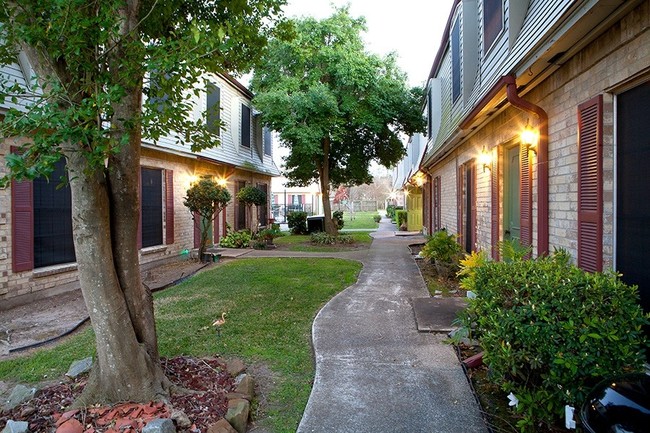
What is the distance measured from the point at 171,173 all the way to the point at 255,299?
5.89 m

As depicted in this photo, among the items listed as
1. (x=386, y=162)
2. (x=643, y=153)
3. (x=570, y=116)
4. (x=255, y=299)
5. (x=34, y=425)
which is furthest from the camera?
(x=386, y=162)

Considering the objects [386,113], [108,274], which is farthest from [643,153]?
[386,113]

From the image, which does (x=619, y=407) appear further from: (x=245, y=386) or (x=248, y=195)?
(x=248, y=195)

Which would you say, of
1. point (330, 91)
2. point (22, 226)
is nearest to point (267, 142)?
point (330, 91)

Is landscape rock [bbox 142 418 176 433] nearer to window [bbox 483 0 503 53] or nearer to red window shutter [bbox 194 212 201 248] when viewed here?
window [bbox 483 0 503 53]

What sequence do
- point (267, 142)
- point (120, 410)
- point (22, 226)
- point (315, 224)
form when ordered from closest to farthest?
1. point (120, 410)
2. point (22, 226)
3. point (267, 142)
4. point (315, 224)

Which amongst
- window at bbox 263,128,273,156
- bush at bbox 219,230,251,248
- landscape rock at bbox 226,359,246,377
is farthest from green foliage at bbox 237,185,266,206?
landscape rock at bbox 226,359,246,377

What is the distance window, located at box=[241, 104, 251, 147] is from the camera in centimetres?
1631

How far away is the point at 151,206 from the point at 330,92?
7126mm

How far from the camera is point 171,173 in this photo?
11.4 m

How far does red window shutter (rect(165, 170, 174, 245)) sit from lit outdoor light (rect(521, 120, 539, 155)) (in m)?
8.76

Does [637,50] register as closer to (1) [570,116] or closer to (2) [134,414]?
(1) [570,116]

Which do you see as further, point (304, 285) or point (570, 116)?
point (304, 285)

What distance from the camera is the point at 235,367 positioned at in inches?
154
